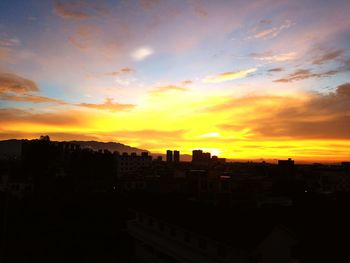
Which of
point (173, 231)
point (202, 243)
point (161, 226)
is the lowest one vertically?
point (202, 243)

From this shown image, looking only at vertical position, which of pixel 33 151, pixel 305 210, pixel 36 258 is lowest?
pixel 36 258

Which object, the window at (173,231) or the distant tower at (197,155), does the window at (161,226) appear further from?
the distant tower at (197,155)

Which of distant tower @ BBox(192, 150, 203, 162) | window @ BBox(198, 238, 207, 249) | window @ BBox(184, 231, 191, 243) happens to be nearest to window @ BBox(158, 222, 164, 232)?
window @ BBox(184, 231, 191, 243)

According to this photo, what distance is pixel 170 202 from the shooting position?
3547 cm

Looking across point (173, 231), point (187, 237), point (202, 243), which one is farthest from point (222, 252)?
point (173, 231)

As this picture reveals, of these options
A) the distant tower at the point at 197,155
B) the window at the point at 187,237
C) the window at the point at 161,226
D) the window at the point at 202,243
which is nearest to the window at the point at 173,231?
the window at the point at 161,226

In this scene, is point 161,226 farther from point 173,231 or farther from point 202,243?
point 202,243

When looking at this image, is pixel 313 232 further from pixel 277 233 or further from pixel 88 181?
pixel 88 181

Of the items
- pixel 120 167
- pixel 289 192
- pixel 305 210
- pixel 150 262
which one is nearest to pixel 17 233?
pixel 150 262

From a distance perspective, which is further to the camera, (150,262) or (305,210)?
(305,210)

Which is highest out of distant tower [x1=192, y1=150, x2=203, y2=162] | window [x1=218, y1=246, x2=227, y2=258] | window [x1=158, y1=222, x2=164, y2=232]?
distant tower [x1=192, y1=150, x2=203, y2=162]

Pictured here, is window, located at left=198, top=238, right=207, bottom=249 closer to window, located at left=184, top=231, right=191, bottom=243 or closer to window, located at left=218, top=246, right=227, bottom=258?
window, located at left=184, top=231, right=191, bottom=243

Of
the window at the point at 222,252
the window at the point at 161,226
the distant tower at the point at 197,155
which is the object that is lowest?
the window at the point at 222,252

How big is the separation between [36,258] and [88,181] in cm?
4924
